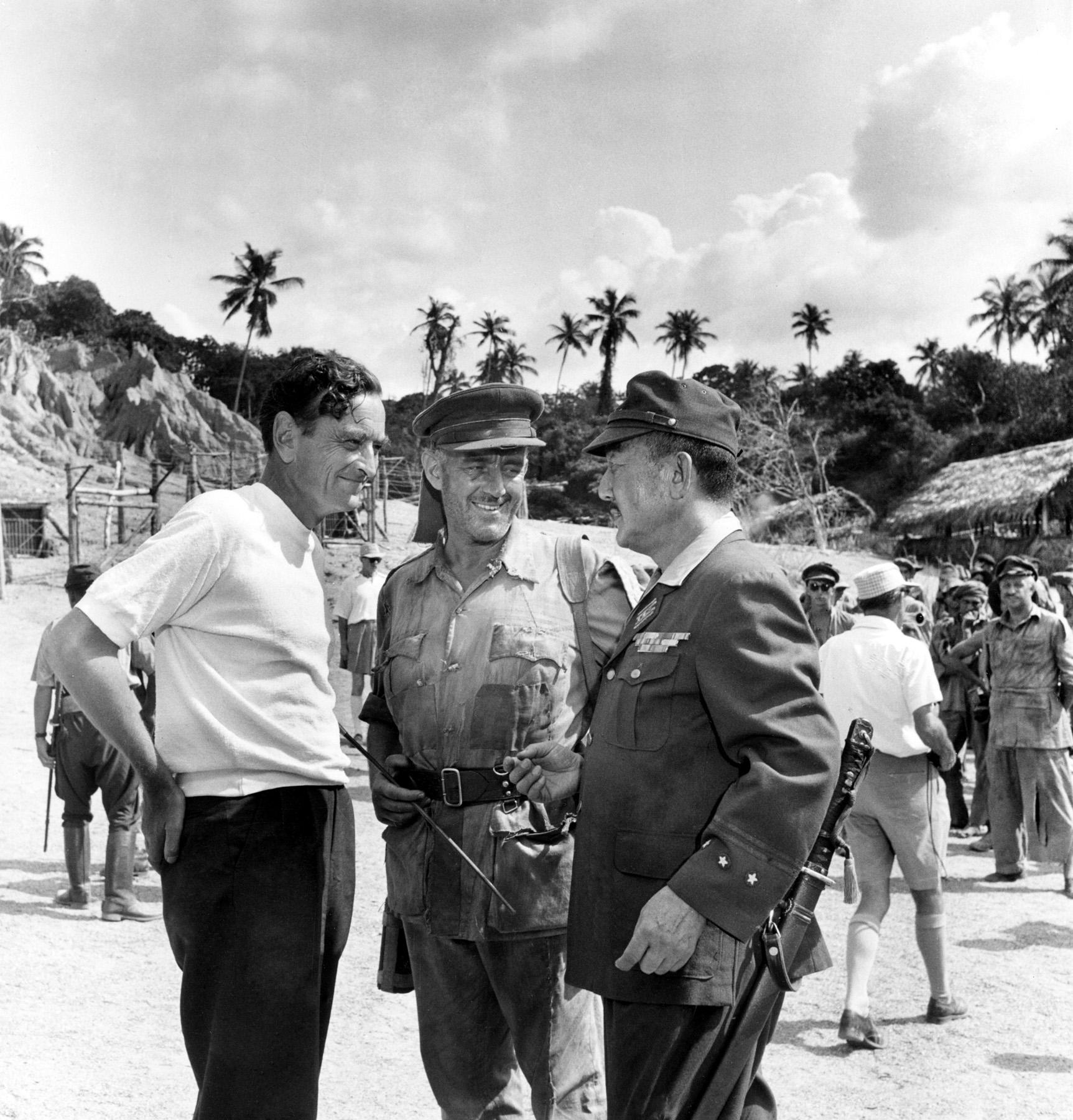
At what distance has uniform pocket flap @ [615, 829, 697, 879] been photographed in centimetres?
224

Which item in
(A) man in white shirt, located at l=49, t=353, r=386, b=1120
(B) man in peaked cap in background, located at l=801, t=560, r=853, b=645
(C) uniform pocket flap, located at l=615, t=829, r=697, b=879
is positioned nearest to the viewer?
(C) uniform pocket flap, located at l=615, t=829, r=697, b=879

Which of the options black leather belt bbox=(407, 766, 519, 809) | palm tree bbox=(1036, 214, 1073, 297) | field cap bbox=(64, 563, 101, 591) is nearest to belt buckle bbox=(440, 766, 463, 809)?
black leather belt bbox=(407, 766, 519, 809)

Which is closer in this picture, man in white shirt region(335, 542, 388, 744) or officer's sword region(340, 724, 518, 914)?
officer's sword region(340, 724, 518, 914)

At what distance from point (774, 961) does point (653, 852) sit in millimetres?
329

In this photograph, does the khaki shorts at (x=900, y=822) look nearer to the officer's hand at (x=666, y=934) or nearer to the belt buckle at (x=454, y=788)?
the belt buckle at (x=454, y=788)

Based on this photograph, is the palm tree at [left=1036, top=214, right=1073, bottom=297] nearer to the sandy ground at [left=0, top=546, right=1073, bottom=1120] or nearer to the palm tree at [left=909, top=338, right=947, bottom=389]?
the palm tree at [left=909, top=338, right=947, bottom=389]

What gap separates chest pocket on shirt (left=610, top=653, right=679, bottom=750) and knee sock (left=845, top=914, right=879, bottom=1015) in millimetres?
2872

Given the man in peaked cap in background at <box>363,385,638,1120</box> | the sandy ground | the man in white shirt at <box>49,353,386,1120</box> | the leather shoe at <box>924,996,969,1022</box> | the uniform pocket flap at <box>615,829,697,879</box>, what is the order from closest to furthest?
the uniform pocket flap at <box>615,829,697,879</box> → the man in white shirt at <box>49,353,386,1120</box> → the man in peaked cap in background at <box>363,385,638,1120</box> → the sandy ground → the leather shoe at <box>924,996,969,1022</box>

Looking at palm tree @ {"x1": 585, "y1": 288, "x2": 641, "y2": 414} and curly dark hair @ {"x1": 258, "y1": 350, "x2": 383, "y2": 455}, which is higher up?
palm tree @ {"x1": 585, "y1": 288, "x2": 641, "y2": 414}

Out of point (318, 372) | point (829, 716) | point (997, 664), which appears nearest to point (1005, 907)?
point (997, 664)

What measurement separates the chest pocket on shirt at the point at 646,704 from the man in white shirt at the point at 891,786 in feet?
9.27

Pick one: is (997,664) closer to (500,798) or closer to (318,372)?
(500,798)

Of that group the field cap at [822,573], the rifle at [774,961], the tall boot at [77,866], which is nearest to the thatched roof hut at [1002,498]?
the field cap at [822,573]

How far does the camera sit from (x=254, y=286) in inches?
2667
